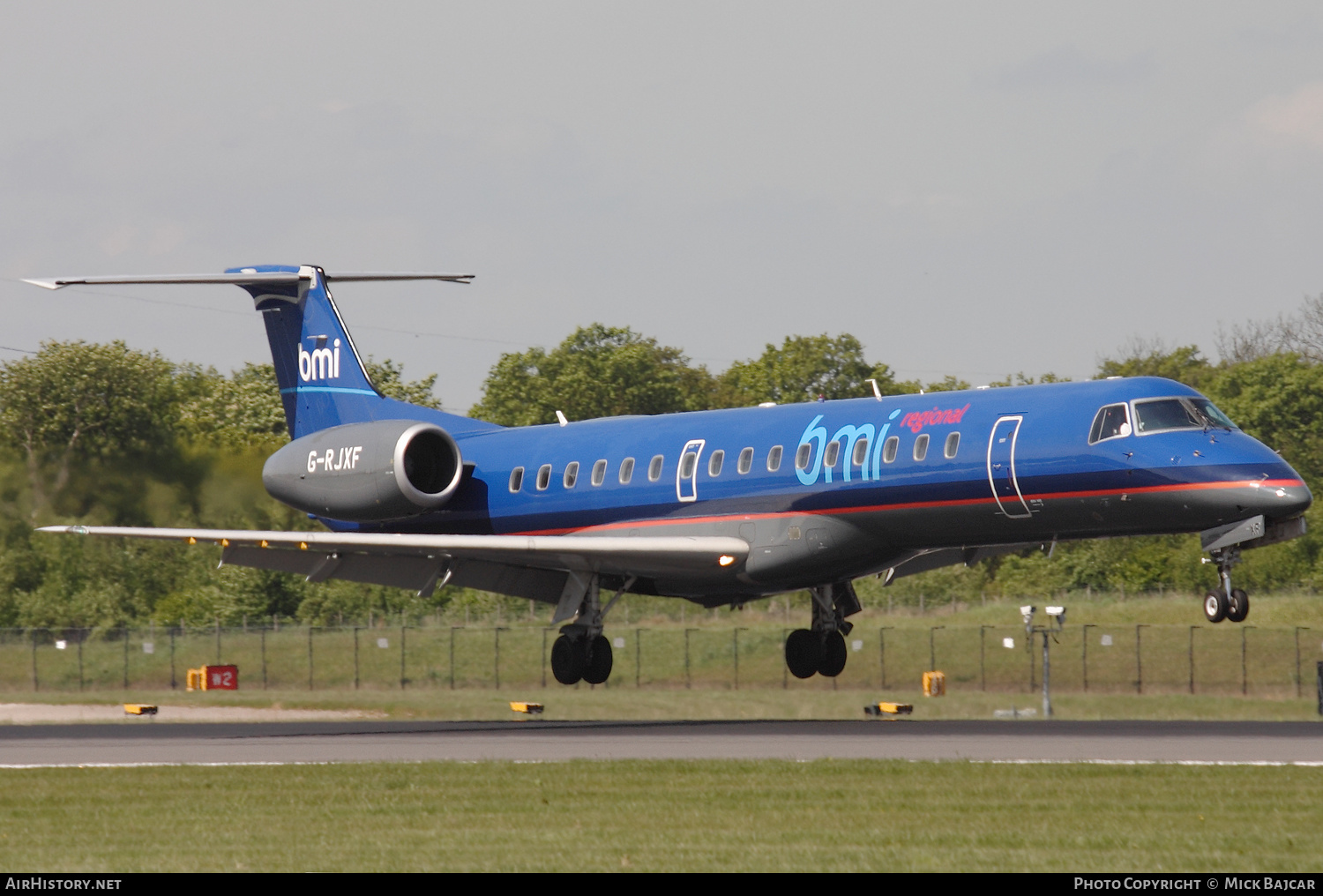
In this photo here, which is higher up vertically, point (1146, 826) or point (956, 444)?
point (956, 444)

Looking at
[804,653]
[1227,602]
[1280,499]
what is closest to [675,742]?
[804,653]

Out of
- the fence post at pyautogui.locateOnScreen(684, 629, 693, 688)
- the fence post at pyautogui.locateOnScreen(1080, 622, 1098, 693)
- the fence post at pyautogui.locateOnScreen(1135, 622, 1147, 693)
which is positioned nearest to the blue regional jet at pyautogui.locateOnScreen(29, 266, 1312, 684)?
the fence post at pyautogui.locateOnScreen(684, 629, 693, 688)

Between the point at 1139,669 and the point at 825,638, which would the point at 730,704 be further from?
the point at 1139,669

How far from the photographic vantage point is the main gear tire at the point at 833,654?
106 ft

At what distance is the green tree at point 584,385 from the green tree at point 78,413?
160 ft

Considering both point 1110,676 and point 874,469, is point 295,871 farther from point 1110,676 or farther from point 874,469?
point 1110,676

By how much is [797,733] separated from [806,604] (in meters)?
26.8

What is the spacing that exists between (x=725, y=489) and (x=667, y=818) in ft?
40.2

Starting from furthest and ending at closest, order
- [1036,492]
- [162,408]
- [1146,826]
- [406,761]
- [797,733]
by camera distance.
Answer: [162,408], [797,733], [1036,492], [406,761], [1146,826]

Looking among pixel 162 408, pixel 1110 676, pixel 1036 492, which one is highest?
pixel 162 408

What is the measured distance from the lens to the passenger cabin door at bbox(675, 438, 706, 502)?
30016mm

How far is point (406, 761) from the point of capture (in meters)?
24.3

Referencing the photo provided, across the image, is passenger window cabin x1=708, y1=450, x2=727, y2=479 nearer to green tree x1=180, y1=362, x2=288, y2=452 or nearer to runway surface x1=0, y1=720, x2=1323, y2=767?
runway surface x1=0, y1=720, x2=1323, y2=767

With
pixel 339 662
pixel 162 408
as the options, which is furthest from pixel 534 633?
pixel 162 408
